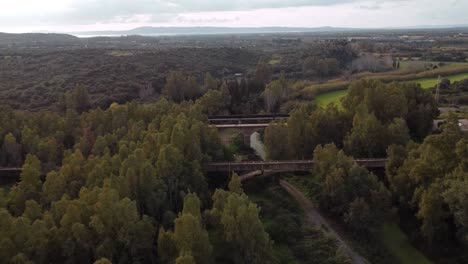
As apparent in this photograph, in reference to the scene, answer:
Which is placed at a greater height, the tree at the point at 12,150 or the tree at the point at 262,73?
the tree at the point at 262,73

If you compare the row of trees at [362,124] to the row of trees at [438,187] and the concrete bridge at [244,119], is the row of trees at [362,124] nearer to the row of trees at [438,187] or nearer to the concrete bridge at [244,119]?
the row of trees at [438,187]

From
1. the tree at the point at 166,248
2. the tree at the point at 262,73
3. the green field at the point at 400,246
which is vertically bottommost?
the green field at the point at 400,246

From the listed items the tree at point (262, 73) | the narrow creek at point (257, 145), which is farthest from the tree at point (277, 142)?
the tree at point (262, 73)

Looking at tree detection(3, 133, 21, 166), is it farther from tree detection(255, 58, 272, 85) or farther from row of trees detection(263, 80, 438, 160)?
tree detection(255, 58, 272, 85)

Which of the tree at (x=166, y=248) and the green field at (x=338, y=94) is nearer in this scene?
the tree at (x=166, y=248)

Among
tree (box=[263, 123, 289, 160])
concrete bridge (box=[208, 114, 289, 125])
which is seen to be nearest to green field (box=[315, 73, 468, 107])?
concrete bridge (box=[208, 114, 289, 125])

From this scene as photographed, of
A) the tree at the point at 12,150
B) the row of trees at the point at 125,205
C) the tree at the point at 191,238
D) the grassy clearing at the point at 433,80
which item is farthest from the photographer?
the grassy clearing at the point at 433,80

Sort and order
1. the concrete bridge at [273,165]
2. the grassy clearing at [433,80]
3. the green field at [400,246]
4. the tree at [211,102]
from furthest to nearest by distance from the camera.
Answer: the grassy clearing at [433,80]
the tree at [211,102]
the concrete bridge at [273,165]
the green field at [400,246]

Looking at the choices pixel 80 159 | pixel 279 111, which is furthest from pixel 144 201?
pixel 279 111
